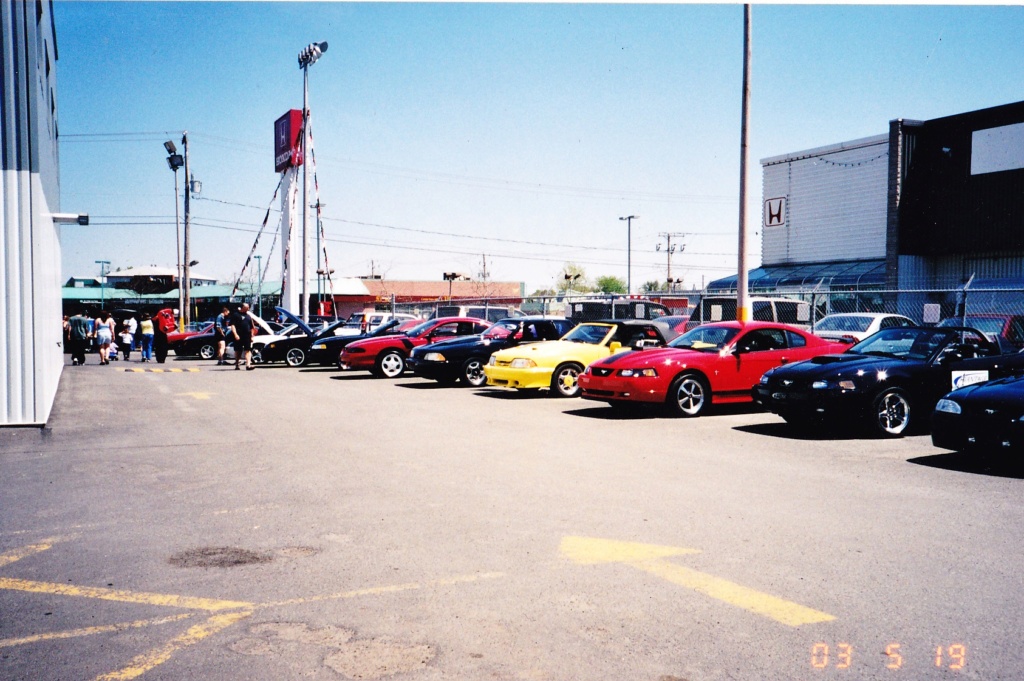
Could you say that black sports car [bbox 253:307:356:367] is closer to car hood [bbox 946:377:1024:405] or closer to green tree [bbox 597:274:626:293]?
car hood [bbox 946:377:1024:405]

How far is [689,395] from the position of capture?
12.4m

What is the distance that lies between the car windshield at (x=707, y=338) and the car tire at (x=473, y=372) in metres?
5.01

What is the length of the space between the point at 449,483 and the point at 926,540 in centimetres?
373

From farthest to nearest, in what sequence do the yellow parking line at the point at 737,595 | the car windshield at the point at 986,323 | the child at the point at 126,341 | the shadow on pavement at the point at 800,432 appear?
the child at the point at 126,341 < the car windshield at the point at 986,323 < the shadow on pavement at the point at 800,432 < the yellow parking line at the point at 737,595

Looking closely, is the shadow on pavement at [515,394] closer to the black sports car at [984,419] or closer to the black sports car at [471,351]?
the black sports car at [471,351]

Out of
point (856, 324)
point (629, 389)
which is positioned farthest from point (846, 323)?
point (629, 389)

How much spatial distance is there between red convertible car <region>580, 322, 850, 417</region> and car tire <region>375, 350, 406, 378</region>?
7.95 metres

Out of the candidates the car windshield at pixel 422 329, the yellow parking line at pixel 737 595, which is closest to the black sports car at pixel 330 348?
the car windshield at pixel 422 329

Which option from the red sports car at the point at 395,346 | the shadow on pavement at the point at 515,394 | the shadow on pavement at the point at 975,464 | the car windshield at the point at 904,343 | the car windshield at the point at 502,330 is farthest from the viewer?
the red sports car at the point at 395,346

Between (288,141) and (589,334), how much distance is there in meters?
36.0

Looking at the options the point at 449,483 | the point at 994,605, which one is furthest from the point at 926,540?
the point at 449,483

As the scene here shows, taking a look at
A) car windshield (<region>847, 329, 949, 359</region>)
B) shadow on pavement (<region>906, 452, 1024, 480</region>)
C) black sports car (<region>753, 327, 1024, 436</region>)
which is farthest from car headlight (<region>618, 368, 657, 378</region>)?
shadow on pavement (<region>906, 452, 1024, 480</region>)

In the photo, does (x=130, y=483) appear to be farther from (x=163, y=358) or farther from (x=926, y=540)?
(x=163, y=358)

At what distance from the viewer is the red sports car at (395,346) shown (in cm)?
1961
